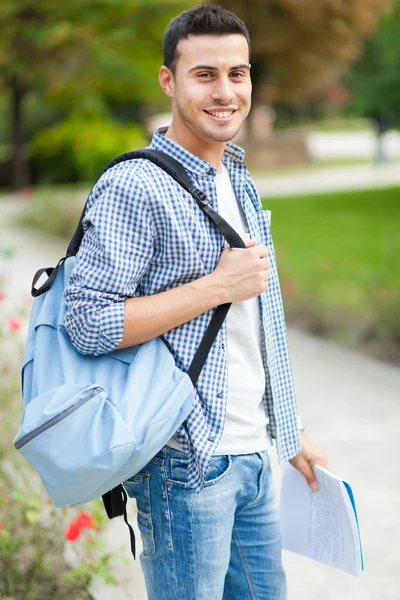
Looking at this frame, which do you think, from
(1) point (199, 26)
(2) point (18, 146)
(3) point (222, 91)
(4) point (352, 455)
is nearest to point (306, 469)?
(3) point (222, 91)

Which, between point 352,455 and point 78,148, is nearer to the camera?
point 352,455

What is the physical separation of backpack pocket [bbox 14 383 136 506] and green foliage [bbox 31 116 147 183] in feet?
70.7

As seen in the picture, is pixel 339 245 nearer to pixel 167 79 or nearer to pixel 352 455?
pixel 352 455

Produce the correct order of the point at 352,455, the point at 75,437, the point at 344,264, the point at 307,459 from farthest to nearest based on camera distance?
the point at 344,264 → the point at 352,455 → the point at 307,459 → the point at 75,437

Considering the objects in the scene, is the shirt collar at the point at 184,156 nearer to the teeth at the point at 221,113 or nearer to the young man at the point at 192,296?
the young man at the point at 192,296

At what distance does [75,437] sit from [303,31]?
25.7 meters

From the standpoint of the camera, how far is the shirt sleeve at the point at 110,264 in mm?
1758

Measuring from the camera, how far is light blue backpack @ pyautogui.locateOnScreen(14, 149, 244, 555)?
170 cm

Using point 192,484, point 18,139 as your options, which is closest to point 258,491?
point 192,484

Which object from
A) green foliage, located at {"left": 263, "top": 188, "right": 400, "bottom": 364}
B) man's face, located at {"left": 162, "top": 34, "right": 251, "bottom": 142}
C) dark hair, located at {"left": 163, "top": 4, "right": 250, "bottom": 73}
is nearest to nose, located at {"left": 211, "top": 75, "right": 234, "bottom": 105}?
man's face, located at {"left": 162, "top": 34, "right": 251, "bottom": 142}

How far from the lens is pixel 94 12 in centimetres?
1906

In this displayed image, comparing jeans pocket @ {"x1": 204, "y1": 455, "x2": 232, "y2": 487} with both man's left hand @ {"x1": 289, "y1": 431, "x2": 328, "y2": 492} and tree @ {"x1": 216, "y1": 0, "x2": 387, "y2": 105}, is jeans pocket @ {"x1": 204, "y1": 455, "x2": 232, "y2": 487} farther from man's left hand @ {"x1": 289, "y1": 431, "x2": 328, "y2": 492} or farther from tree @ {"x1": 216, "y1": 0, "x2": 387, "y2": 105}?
tree @ {"x1": 216, "y1": 0, "x2": 387, "y2": 105}

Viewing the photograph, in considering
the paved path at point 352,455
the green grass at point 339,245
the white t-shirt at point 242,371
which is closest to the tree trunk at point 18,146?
the green grass at point 339,245

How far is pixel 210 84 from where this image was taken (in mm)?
1901
